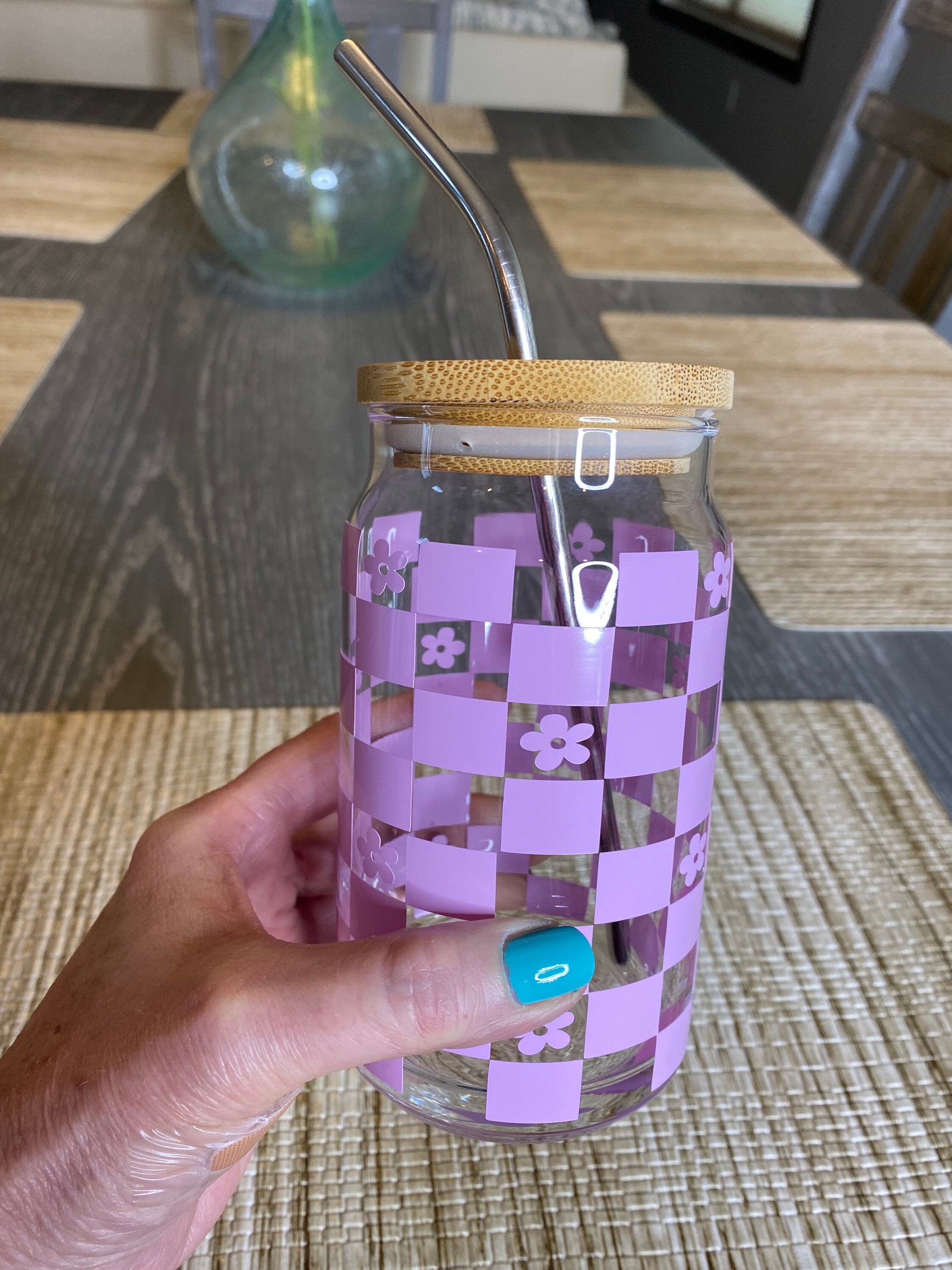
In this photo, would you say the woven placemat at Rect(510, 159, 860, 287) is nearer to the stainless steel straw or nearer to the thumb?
the stainless steel straw

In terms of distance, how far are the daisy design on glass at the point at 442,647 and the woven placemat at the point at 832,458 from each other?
0.26 metres

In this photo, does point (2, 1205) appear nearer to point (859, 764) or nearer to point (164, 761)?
point (164, 761)

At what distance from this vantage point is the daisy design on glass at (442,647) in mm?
370

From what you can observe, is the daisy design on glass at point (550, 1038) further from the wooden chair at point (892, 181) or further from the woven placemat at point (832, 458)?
the wooden chair at point (892, 181)

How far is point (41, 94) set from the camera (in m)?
1.50

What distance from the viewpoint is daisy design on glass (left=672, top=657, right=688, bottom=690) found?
0.29 m

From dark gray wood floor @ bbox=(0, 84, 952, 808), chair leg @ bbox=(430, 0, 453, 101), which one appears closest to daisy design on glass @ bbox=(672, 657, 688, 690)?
dark gray wood floor @ bbox=(0, 84, 952, 808)

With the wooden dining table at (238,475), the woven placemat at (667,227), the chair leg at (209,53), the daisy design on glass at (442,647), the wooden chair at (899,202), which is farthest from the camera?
the chair leg at (209,53)

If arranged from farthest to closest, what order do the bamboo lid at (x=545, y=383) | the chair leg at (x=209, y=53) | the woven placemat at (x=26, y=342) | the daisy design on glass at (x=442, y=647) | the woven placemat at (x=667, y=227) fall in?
1. the chair leg at (x=209, y=53)
2. the woven placemat at (x=667, y=227)
3. the woven placemat at (x=26, y=342)
4. the daisy design on glass at (x=442, y=647)
5. the bamboo lid at (x=545, y=383)

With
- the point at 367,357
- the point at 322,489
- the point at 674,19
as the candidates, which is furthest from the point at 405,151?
the point at 674,19

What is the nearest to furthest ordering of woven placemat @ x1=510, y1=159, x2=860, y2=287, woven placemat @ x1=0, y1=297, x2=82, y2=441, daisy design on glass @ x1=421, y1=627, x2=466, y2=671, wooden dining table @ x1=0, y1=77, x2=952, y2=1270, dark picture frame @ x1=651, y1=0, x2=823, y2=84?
daisy design on glass @ x1=421, y1=627, x2=466, y2=671 → wooden dining table @ x1=0, y1=77, x2=952, y2=1270 → woven placemat @ x1=0, y1=297, x2=82, y2=441 → woven placemat @ x1=510, y1=159, x2=860, y2=287 → dark picture frame @ x1=651, y1=0, x2=823, y2=84

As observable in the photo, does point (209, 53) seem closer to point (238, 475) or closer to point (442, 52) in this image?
point (442, 52)

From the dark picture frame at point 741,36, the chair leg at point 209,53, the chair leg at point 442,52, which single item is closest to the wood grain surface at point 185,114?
the chair leg at point 209,53

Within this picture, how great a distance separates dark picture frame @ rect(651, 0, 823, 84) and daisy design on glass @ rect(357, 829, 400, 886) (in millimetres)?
3588
